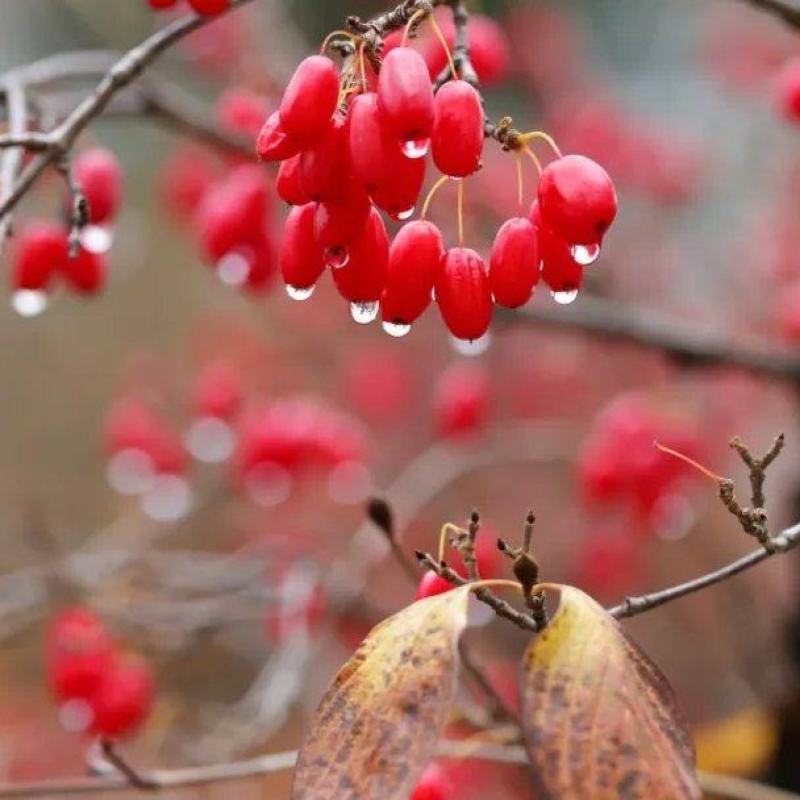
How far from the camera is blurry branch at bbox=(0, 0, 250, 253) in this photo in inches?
41.3

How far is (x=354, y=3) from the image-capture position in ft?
21.6

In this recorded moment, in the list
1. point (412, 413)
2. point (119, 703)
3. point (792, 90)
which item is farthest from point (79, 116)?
point (412, 413)

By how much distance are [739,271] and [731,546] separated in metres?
1.17

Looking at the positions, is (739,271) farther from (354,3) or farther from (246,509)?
(354,3)

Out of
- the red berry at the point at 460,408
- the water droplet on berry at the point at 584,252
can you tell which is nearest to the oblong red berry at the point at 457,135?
the water droplet on berry at the point at 584,252

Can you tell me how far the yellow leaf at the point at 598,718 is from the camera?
2.21 ft

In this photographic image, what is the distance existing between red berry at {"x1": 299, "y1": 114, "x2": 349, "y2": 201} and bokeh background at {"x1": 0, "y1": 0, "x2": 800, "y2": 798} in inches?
37.2

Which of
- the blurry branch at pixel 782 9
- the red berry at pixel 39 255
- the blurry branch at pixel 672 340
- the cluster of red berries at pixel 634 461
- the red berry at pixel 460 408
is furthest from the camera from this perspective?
the red berry at pixel 460 408

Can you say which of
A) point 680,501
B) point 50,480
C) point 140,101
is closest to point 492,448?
point 680,501

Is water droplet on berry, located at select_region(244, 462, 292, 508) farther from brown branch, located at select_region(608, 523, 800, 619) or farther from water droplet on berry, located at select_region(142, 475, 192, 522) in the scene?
brown branch, located at select_region(608, 523, 800, 619)

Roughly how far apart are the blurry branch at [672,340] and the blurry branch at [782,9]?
799 millimetres

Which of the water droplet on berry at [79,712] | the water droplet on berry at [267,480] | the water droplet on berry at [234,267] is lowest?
the water droplet on berry at [79,712]

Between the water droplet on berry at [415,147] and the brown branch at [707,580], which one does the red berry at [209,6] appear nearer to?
the water droplet on berry at [415,147]

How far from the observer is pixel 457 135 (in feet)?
2.89
